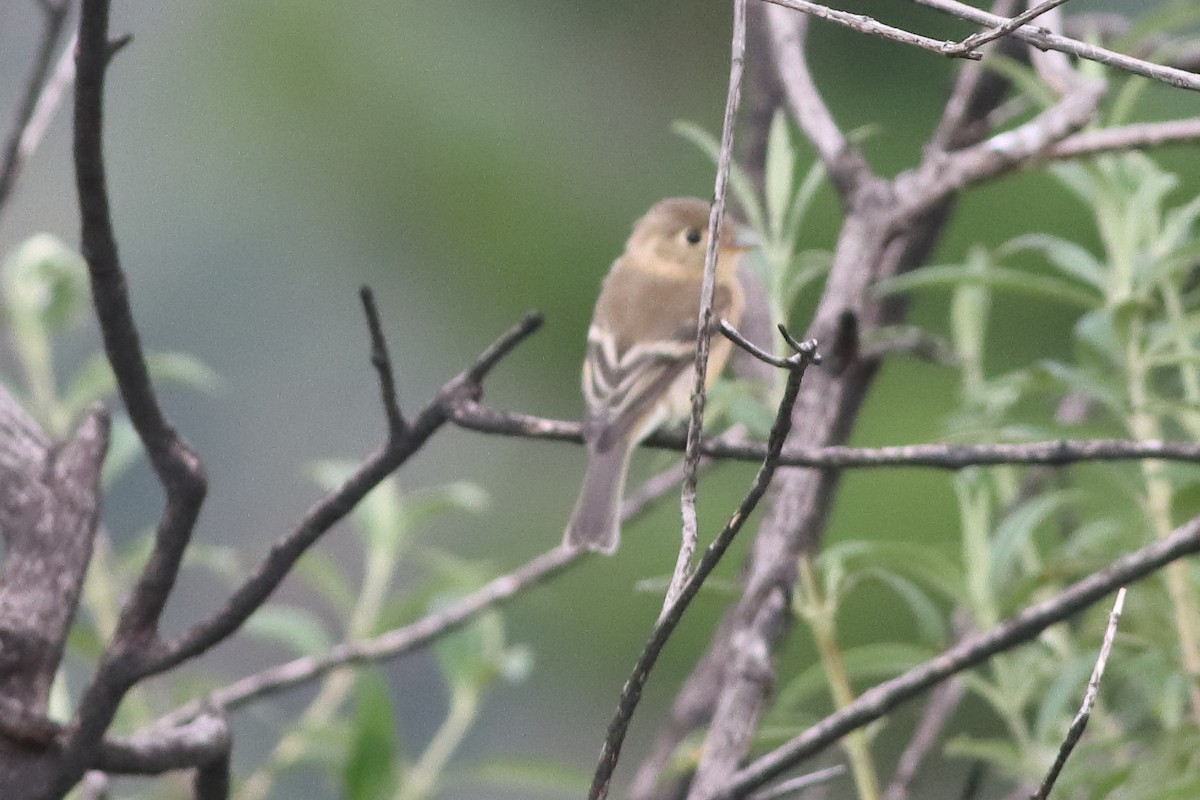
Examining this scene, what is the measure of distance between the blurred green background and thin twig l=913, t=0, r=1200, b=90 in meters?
1.90

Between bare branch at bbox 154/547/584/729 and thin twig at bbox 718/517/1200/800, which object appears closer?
thin twig at bbox 718/517/1200/800

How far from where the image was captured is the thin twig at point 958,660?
2.86 ft

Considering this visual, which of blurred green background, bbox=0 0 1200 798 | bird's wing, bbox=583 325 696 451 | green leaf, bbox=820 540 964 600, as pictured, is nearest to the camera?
green leaf, bbox=820 540 964 600

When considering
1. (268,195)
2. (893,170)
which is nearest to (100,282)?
(893,170)

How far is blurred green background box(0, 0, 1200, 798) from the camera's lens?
9.57ft

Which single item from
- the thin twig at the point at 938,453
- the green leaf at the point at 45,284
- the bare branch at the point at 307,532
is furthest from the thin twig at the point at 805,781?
the green leaf at the point at 45,284

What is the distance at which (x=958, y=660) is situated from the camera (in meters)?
0.93

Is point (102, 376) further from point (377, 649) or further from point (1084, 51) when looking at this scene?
point (1084, 51)

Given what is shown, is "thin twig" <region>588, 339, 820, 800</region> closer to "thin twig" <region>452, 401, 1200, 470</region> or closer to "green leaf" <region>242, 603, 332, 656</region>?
"thin twig" <region>452, 401, 1200, 470</region>

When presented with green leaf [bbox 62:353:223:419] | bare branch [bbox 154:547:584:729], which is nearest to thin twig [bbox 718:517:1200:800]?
bare branch [bbox 154:547:584:729]

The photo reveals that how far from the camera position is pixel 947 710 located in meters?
1.56

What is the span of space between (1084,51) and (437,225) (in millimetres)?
3131

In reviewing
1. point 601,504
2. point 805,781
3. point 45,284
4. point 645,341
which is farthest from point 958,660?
point 645,341

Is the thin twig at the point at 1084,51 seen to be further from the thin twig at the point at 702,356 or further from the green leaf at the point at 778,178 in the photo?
the green leaf at the point at 778,178
